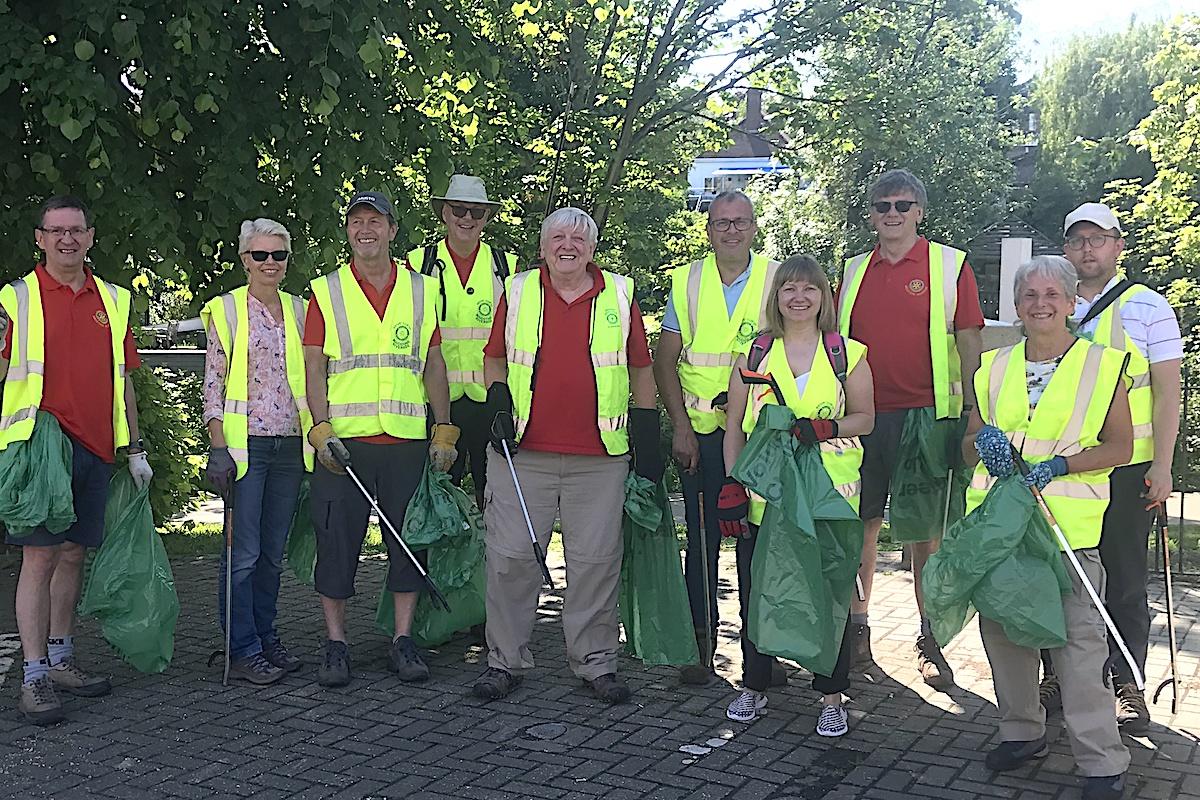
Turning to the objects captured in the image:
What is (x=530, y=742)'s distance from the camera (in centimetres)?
466

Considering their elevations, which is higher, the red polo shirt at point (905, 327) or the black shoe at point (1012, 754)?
the red polo shirt at point (905, 327)

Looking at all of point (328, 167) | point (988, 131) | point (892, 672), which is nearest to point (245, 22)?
point (328, 167)

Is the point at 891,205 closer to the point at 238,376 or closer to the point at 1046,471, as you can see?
the point at 1046,471

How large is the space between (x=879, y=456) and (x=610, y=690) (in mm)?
1455

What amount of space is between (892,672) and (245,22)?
14.5ft

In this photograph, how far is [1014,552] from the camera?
407 centimetres

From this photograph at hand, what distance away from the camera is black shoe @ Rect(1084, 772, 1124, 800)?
3.98m

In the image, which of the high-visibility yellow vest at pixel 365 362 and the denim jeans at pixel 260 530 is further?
the denim jeans at pixel 260 530

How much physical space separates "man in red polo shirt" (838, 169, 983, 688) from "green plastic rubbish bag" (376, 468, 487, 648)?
5.76ft

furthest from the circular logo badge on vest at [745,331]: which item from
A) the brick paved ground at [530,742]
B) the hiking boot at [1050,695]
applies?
the hiking boot at [1050,695]

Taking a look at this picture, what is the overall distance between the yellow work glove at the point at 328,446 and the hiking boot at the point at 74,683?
1.30m

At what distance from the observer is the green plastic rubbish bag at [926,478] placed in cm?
513

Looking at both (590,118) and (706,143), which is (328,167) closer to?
(590,118)

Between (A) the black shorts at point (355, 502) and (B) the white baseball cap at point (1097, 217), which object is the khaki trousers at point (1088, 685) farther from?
(A) the black shorts at point (355, 502)
